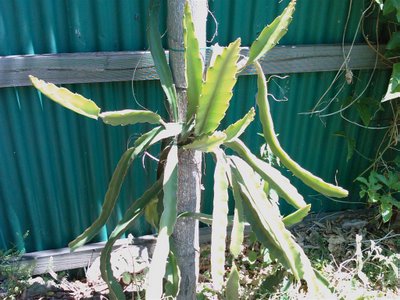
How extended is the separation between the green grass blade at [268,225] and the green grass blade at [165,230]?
0.28m

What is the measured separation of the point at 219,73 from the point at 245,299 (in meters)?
1.37

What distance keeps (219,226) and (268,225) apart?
29cm

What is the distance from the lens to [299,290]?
251 cm

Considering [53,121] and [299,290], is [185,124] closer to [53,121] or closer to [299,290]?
[53,121]

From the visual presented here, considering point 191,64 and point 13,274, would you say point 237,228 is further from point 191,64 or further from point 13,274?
point 13,274

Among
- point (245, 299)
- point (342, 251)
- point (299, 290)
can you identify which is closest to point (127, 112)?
point (245, 299)

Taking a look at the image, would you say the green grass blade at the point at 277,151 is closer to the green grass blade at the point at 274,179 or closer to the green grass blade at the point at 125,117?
the green grass blade at the point at 274,179

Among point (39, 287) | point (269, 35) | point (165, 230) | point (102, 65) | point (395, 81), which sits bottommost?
point (39, 287)

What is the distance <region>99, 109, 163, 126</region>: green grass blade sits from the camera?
1573mm

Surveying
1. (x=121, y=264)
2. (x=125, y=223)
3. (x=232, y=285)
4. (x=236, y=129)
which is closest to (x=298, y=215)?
(x=232, y=285)

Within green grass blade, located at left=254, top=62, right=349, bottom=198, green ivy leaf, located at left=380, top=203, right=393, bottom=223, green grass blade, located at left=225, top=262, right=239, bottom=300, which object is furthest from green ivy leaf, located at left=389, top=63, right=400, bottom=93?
green grass blade, located at left=225, top=262, right=239, bottom=300

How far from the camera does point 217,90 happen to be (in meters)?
1.58

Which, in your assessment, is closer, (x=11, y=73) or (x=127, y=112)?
(x=127, y=112)

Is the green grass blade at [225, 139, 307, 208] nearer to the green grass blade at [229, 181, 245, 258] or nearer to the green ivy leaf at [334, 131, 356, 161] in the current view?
the green grass blade at [229, 181, 245, 258]
